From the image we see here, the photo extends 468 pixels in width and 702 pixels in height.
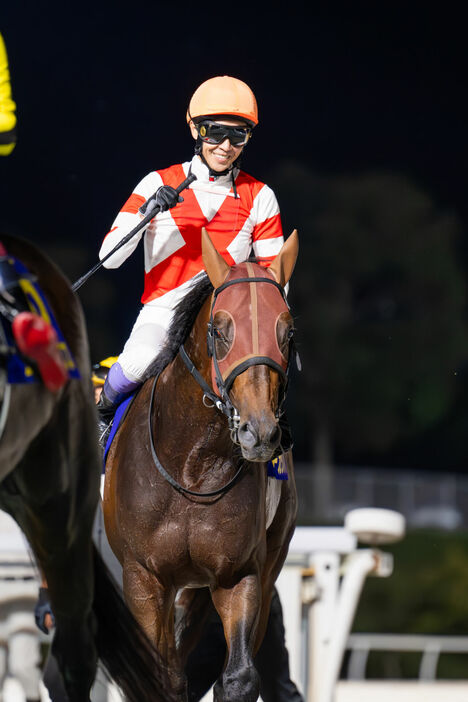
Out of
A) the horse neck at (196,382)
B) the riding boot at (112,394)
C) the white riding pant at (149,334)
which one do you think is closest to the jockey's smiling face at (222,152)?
the white riding pant at (149,334)

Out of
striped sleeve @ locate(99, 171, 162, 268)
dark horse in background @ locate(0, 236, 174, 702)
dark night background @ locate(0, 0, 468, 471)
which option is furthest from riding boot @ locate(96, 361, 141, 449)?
dark night background @ locate(0, 0, 468, 471)

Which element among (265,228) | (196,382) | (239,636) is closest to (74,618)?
(239,636)

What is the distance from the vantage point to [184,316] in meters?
3.24

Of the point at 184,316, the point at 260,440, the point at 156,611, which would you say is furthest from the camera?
the point at 184,316

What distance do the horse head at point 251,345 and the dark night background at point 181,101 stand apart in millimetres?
5042

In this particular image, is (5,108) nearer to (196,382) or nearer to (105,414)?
(196,382)

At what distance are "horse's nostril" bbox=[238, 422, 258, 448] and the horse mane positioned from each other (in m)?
0.53

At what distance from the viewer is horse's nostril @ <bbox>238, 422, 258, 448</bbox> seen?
2.76 metres

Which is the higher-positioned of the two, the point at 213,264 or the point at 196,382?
the point at 213,264

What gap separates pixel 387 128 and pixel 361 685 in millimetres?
6939

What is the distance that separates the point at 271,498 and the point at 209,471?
11.8 inches

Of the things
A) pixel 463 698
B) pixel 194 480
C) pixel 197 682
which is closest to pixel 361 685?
pixel 463 698

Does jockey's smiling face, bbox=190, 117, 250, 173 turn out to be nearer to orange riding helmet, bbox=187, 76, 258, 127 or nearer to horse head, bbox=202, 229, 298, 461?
orange riding helmet, bbox=187, 76, 258, 127

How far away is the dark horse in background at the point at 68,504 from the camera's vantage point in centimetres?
229
